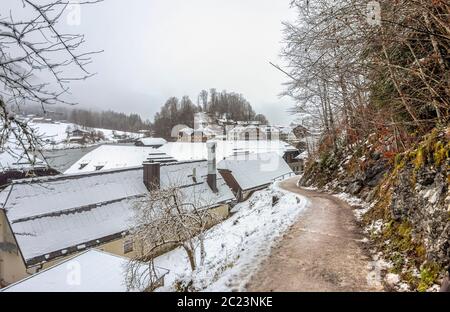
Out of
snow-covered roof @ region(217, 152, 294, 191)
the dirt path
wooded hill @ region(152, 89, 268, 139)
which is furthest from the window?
wooded hill @ region(152, 89, 268, 139)

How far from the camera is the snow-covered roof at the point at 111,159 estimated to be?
3959 centimetres

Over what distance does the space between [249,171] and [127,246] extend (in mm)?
19872

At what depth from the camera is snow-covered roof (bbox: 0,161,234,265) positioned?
13.9m

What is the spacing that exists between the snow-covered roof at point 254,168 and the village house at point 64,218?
1129 cm

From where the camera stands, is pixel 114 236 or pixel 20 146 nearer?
pixel 20 146

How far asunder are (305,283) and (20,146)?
4.16 m

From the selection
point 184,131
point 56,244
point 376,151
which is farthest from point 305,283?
point 184,131

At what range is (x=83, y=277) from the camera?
9.13m

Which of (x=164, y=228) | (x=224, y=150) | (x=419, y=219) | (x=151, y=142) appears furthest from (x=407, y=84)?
(x=151, y=142)

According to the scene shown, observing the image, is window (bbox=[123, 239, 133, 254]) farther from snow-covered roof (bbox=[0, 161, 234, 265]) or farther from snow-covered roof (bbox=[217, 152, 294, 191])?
snow-covered roof (bbox=[217, 152, 294, 191])

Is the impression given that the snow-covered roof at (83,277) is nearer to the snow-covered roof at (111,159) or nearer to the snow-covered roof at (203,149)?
the snow-covered roof at (111,159)

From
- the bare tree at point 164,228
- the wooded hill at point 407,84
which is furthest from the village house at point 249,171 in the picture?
the wooded hill at point 407,84
